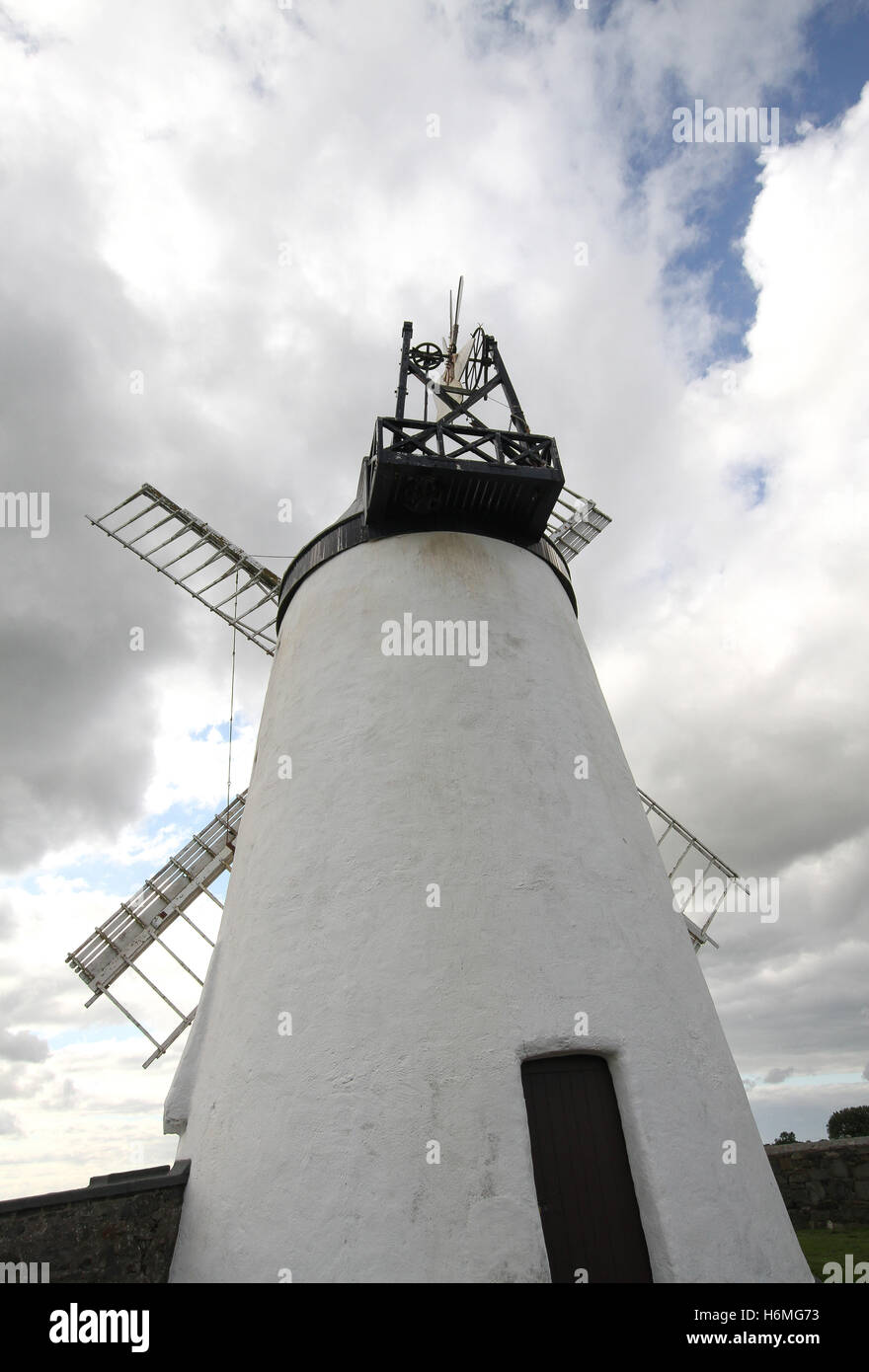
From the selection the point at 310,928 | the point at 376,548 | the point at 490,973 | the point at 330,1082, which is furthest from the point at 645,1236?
the point at 376,548

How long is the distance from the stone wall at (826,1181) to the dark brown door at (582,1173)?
6108mm

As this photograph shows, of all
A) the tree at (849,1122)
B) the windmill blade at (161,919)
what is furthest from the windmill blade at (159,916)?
the tree at (849,1122)

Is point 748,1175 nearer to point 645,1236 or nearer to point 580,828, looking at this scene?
point 645,1236

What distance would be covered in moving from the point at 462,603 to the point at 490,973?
2897 mm

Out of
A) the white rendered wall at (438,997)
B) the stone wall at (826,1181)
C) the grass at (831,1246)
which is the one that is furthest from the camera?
the stone wall at (826,1181)

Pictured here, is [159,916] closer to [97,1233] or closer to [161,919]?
[161,919]

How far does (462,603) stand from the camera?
19.7ft

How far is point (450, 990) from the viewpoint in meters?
4.24

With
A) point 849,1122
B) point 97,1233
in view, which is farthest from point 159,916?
point 849,1122

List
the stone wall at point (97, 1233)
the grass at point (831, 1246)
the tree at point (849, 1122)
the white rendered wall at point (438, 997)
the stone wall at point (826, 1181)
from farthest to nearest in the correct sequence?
the tree at point (849, 1122), the stone wall at point (826, 1181), the grass at point (831, 1246), the stone wall at point (97, 1233), the white rendered wall at point (438, 997)

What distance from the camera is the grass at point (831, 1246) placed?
6535 millimetres

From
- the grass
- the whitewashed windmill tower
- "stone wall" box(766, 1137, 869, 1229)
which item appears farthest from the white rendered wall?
"stone wall" box(766, 1137, 869, 1229)

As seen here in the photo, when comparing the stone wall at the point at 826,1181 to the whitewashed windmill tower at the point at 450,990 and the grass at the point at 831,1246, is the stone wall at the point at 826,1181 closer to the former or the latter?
the grass at the point at 831,1246

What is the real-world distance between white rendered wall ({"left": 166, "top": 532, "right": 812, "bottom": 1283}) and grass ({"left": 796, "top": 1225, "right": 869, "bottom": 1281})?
3172mm
